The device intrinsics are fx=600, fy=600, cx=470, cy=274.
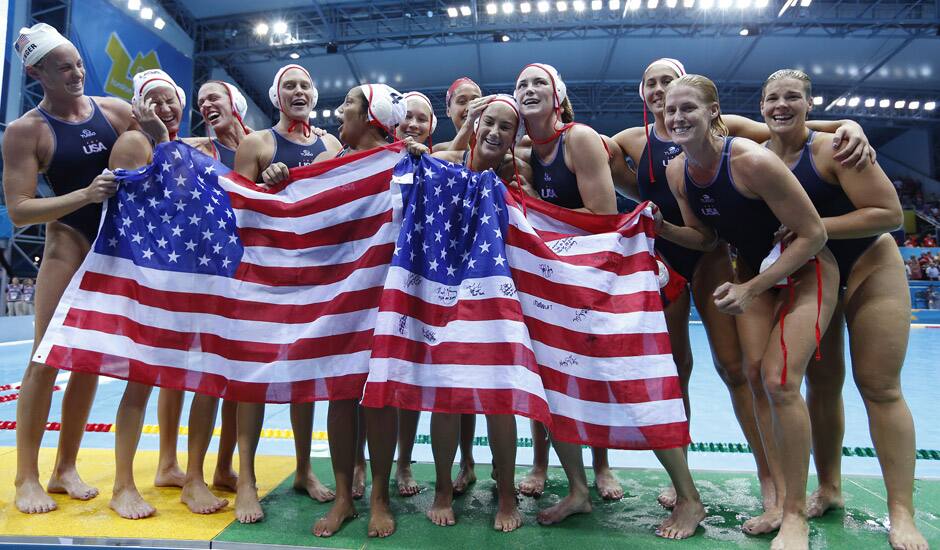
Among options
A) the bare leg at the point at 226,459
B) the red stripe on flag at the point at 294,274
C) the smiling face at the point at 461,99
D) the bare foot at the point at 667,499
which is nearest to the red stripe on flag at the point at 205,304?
the red stripe on flag at the point at 294,274

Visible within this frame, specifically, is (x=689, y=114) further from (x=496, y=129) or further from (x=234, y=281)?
(x=234, y=281)

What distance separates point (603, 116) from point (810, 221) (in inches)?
966

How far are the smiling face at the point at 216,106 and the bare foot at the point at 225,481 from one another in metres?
2.44

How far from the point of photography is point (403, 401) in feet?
10.3

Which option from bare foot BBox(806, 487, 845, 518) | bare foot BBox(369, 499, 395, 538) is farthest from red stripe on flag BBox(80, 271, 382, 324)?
bare foot BBox(806, 487, 845, 518)

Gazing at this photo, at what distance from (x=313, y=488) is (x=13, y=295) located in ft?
49.6

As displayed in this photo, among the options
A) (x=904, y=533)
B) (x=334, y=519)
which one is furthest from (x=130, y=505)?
(x=904, y=533)

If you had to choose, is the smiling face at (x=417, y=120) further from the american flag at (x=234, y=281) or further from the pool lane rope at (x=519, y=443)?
the pool lane rope at (x=519, y=443)

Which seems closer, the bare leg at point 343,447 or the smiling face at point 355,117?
the bare leg at point 343,447

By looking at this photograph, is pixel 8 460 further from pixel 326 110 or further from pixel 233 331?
pixel 326 110

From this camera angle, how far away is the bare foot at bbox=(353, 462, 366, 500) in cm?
391

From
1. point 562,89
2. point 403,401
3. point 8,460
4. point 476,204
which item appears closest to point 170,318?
point 403,401

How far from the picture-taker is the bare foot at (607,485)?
3.89 metres

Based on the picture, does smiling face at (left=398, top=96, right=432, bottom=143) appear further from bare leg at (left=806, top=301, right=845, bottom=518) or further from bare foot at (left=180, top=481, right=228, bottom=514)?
bare leg at (left=806, top=301, right=845, bottom=518)
